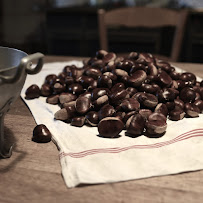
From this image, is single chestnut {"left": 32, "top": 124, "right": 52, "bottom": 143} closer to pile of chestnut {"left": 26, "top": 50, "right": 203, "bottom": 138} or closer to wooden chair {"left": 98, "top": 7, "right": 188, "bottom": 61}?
pile of chestnut {"left": 26, "top": 50, "right": 203, "bottom": 138}

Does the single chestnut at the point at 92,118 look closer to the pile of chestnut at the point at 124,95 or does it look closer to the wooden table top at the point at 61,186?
the pile of chestnut at the point at 124,95

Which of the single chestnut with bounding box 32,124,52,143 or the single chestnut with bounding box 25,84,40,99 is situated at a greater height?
the single chestnut with bounding box 32,124,52,143

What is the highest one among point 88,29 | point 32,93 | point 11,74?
point 11,74

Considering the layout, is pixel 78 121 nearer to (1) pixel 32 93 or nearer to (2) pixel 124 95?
(2) pixel 124 95

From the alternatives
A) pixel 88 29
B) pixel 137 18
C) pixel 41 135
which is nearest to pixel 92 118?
pixel 41 135

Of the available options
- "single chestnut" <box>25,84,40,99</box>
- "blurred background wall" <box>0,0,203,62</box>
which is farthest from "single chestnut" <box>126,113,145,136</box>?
"blurred background wall" <box>0,0,203,62</box>

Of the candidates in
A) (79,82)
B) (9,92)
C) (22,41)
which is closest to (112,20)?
(79,82)
